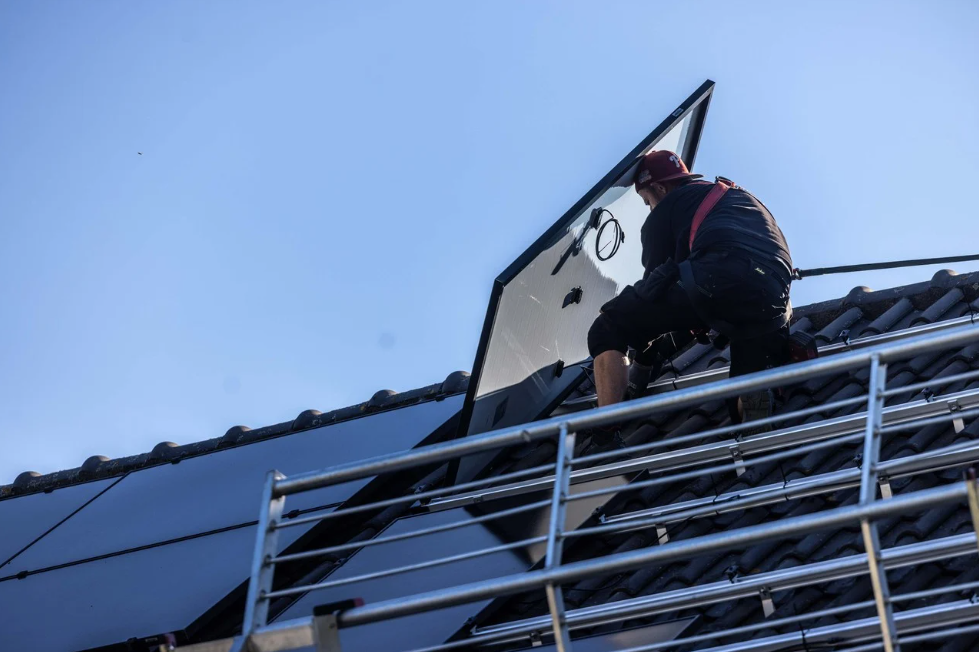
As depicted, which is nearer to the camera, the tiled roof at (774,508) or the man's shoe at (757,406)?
the tiled roof at (774,508)

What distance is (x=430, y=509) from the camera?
5.75 metres

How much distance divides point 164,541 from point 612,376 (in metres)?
2.38

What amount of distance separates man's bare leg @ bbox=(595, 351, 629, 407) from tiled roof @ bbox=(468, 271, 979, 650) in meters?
0.29

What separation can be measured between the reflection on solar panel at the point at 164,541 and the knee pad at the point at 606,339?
140cm

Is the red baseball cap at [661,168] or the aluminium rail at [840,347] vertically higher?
the red baseball cap at [661,168]

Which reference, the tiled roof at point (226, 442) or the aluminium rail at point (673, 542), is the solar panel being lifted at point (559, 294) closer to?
the tiled roof at point (226, 442)

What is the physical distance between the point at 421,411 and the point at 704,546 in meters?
4.21

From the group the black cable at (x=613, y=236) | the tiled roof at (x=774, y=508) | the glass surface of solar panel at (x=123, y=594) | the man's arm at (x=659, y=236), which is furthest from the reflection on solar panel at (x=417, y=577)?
the black cable at (x=613, y=236)

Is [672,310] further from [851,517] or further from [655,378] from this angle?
[851,517]

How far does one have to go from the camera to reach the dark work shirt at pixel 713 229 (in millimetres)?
5273

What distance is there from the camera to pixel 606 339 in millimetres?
5668

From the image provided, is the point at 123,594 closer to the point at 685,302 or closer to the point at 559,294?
the point at 559,294

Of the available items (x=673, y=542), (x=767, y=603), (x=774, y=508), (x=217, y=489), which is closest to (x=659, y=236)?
(x=774, y=508)

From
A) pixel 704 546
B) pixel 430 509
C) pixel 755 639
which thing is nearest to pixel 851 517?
pixel 704 546
